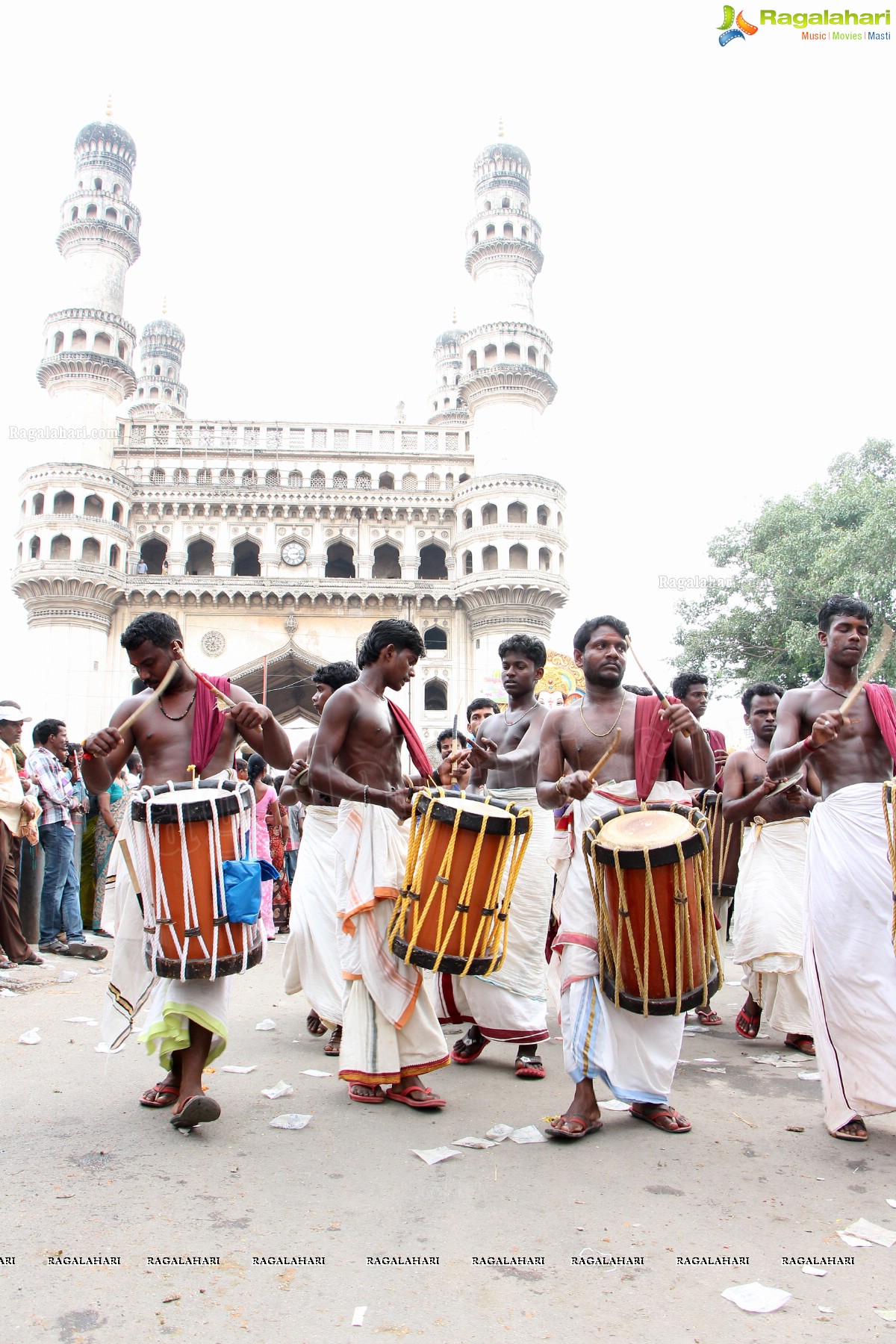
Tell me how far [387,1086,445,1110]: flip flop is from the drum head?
1482 mm

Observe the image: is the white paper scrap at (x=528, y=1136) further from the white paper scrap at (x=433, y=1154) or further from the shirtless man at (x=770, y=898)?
the shirtless man at (x=770, y=898)

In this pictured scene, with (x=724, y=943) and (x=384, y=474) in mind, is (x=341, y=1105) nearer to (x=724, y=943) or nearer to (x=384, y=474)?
(x=724, y=943)

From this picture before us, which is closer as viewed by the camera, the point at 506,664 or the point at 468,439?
the point at 506,664

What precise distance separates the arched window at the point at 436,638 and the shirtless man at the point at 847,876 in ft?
104

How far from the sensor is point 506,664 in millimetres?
6176

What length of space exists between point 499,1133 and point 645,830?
1.40 meters

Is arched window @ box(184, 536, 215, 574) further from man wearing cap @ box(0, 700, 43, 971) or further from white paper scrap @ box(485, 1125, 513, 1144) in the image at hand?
white paper scrap @ box(485, 1125, 513, 1144)

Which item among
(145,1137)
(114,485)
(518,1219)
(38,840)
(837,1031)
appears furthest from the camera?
(114,485)

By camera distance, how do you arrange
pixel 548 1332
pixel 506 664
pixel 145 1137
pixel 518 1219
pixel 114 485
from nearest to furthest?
pixel 548 1332, pixel 518 1219, pixel 145 1137, pixel 506 664, pixel 114 485

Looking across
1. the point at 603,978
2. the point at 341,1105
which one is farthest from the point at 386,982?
the point at 603,978

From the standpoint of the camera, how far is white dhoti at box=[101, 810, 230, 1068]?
13.2 ft

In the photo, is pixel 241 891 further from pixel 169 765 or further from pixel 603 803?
pixel 603 803

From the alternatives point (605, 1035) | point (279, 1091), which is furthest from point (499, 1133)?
point (279, 1091)

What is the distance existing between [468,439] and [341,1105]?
38.7 m
